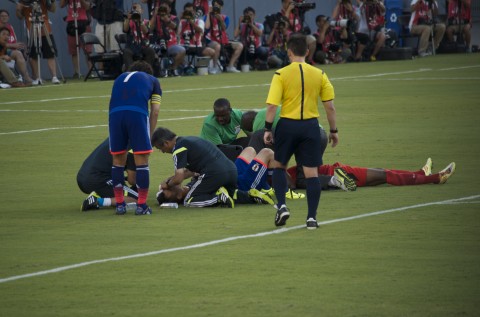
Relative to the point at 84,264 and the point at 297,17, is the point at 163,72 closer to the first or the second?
the point at 297,17

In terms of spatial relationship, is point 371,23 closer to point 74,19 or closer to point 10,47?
point 74,19

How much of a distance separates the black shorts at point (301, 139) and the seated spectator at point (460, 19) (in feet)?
109

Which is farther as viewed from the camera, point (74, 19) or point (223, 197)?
point (74, 19)

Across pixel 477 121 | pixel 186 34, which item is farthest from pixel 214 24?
pixel 477 121

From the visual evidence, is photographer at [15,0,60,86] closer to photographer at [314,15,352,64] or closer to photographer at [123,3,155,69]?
photographer at [123,3,155,69]

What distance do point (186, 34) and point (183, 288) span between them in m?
27.0

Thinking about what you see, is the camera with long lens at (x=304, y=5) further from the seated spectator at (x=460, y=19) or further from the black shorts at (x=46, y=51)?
the black shorts at (x=46, y=51)

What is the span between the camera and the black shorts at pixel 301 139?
10.9m

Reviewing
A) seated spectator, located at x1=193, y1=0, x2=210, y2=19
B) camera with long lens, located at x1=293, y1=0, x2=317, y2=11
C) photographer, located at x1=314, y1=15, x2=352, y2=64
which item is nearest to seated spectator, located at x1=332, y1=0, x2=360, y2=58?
photographer, located at x1=314, y1=15, x2=352, y2=64

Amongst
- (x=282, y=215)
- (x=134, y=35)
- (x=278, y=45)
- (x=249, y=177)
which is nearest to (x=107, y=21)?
(x=134, y=35)

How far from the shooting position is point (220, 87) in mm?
29859

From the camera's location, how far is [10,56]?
3134 cm

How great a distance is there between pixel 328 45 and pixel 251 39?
3.50m

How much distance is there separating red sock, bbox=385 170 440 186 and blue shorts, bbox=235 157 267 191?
5.74 ft
